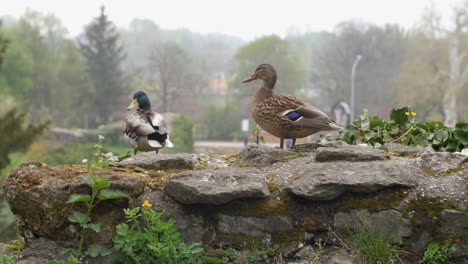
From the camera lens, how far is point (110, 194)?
397cm

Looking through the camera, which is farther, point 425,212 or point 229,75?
point 229,75

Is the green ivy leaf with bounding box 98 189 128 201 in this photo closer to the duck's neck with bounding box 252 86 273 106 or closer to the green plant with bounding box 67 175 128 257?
the green plant with bounding box 67 175 128 257

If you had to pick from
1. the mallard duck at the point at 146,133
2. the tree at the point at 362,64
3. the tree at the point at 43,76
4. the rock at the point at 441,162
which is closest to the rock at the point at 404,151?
the rock at the point at 441,162

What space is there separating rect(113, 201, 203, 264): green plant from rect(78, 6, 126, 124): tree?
52.1 meters

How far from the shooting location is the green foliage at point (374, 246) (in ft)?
12.8

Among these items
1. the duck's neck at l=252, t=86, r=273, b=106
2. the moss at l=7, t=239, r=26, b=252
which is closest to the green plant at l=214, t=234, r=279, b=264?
the moss at l=7, t=239, r=26, b=252

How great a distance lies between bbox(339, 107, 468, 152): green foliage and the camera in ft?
17.4

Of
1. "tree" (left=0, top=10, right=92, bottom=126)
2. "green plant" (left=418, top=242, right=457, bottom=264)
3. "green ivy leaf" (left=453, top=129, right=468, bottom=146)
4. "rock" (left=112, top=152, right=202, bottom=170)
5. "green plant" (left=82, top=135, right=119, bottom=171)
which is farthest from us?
"tree" (left=0, top=10, right=92, bottom=126)

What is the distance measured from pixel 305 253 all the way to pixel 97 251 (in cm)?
138

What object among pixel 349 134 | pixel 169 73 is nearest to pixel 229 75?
pixel 169 73

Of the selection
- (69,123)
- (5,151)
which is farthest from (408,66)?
(5,151)

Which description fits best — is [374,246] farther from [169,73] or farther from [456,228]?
[169,73]

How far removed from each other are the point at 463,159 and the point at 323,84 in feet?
177

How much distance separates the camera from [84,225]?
392cm
